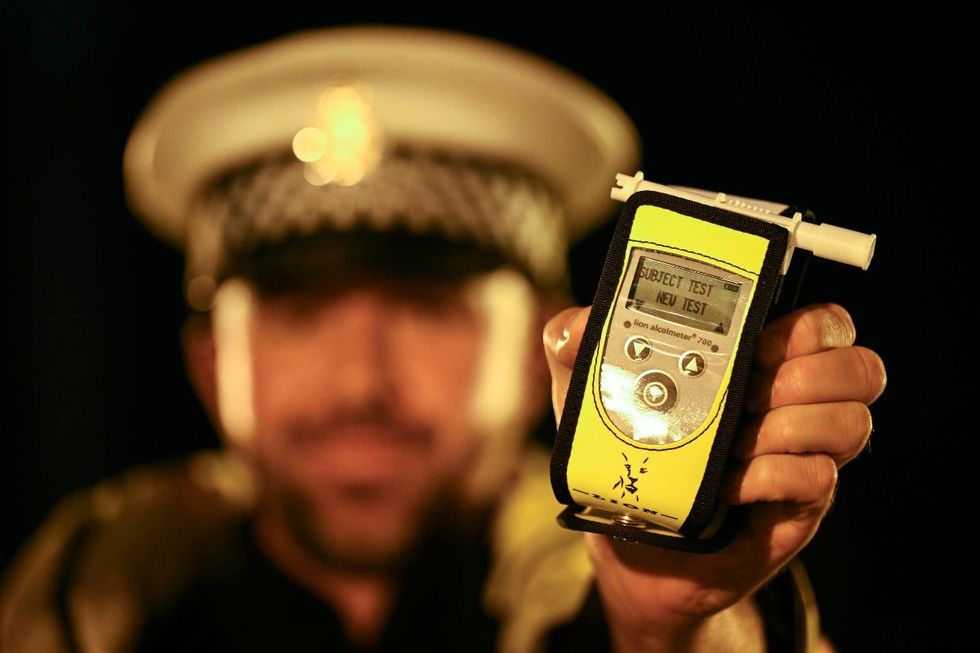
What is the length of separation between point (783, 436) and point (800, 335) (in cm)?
6

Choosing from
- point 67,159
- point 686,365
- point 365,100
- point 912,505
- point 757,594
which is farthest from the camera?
point 67,159

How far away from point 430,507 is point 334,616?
180 mm

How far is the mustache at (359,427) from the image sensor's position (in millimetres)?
1071

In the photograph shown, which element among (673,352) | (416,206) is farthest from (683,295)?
(416,206)

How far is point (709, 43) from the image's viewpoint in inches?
33.7

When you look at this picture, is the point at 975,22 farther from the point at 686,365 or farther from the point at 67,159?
the point at 67,159

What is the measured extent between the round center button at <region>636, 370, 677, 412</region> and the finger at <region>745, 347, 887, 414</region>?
49 millimetres

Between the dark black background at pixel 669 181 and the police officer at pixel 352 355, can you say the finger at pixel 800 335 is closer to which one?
the dark black background at pixel 669 181

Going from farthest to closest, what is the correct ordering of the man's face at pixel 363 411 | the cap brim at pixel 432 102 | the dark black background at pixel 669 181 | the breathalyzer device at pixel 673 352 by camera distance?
1. the man's face at pixel 363 411
2. the cap brim at pixel 432 102
3. the dark black background at pixel 669 181
4. the breathalyzer device at pixel 673 352

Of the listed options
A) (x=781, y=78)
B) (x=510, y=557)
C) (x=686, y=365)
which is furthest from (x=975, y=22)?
(x=510, y=557)

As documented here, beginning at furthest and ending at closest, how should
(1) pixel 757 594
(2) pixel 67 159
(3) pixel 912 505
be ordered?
(2) pixel 67 159 → (3) pixel 912 505 → (1) pixel 757 594

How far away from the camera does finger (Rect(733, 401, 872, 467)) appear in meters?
0.46

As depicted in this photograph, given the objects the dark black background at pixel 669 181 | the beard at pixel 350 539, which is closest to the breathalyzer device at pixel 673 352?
the dark black background at pixel 669 181

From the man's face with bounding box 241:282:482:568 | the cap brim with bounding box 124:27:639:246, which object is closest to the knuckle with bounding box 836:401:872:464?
the cap brim with bounding box 124:27:639:246
